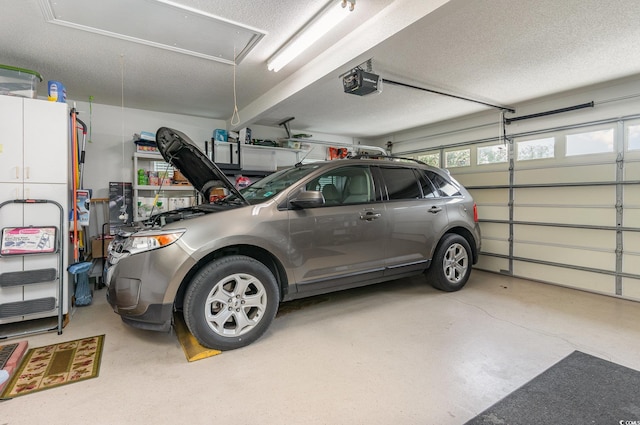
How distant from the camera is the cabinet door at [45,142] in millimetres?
2715

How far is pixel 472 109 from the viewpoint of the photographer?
5051 mm

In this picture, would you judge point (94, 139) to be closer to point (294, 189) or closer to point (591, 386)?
point (294, 189)

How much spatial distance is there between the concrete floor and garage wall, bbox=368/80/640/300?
76 cm

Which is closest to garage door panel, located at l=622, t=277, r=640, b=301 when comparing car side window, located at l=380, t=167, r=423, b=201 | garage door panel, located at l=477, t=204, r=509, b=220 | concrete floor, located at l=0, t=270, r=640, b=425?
concrete floor, located at l=0, t=270, r=640, b=425

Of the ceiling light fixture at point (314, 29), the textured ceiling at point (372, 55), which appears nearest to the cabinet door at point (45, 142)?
the textured ceiling at point (372, 55)

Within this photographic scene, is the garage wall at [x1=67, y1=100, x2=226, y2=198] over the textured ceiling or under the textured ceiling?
under

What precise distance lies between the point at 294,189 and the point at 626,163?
416 cm

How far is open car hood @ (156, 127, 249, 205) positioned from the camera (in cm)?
265

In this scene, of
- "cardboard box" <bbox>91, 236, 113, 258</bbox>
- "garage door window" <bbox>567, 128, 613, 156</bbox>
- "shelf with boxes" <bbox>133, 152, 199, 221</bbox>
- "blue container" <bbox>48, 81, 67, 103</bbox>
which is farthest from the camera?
"shelf with boxes" <bbox>133, 152, 199, 221</bbox>

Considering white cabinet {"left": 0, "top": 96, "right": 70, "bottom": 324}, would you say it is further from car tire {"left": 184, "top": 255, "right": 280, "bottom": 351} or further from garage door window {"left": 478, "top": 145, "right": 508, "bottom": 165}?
garage door window {"left": 478, "top": 145, "right": 508, "bottom": 165}

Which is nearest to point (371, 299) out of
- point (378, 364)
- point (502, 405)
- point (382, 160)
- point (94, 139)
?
point (378, 364)

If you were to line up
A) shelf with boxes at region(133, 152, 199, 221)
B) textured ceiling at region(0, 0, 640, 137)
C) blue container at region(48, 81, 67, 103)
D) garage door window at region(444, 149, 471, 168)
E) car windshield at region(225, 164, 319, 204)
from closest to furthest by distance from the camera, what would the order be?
textured ceiling at region(0, 0, 640, 137) → car windshield at region(225, 164, 319, 204) → blue container at region(48, 81, 67, 103) → shelf with boxes at region(133, 152, 199, 221) → garage door window at region(444, 149, 471, 168)

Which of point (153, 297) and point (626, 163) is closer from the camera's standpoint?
point (153, 297)

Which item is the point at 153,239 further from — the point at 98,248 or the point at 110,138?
the point at 110,138
